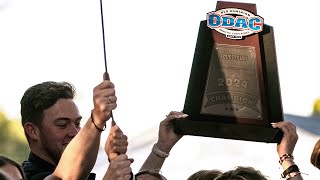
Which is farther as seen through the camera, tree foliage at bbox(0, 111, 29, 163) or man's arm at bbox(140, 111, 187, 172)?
tree foliage at bbox(0, 111, 29, 163)

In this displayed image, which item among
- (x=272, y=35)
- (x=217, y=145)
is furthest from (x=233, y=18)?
(x=217, y=145)

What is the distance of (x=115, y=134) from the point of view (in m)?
2.95

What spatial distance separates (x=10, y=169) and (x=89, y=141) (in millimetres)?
254

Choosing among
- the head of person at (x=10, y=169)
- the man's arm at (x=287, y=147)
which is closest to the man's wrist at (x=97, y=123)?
the head of person at (x=10, y=169)

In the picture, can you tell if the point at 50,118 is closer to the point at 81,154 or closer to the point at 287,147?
the point at 81,154

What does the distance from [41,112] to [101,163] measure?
3460 mm

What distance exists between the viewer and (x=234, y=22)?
12.0 feet

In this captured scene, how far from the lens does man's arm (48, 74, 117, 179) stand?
9.52 ft

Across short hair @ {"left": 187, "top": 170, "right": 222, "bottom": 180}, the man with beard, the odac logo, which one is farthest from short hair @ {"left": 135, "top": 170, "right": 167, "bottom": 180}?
the odac logo

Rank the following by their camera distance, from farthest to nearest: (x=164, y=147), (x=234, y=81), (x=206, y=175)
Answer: (x=164, y=147)
(x=234, y=81)
(x=206, y=175)

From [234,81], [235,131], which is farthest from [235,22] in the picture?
[235,131]

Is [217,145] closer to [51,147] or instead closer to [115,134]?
[51,147]

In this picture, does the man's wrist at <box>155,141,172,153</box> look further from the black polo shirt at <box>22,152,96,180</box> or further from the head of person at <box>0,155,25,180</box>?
the head of person at <box>0,155,25,180</box>

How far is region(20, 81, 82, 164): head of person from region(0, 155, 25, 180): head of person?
0.67 meters
